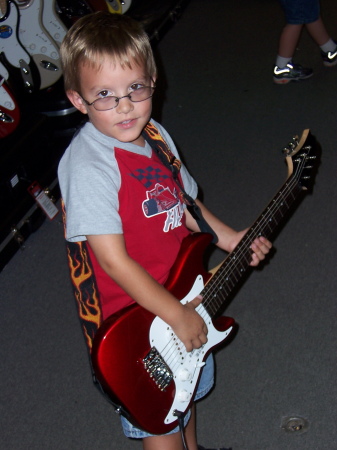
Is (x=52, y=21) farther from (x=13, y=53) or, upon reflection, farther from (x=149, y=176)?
(x=149, y=176)

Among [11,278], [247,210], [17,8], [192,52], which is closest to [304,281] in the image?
[247,210]

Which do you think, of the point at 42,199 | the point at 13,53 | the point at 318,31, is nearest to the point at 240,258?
the point at 42,199

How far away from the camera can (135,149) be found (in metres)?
1.11

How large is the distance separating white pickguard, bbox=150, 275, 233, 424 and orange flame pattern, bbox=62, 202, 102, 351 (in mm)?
119

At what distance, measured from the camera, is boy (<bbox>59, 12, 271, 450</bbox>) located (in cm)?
101

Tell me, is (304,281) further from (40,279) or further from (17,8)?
(17,8)

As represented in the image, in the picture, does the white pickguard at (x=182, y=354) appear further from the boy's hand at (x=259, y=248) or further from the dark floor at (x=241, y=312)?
the dark floor at (x=241, y=312)

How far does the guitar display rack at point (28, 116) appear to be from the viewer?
91.4 inches

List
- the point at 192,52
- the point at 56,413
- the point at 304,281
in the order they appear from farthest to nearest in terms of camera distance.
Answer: the point at 192,52
the point at 304,281
the point at 56,413

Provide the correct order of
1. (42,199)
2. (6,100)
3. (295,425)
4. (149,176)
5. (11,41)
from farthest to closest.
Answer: (11,41)
(42,199)
(6,100)
(295,425)
(149,176)

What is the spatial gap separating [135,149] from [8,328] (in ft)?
3.87

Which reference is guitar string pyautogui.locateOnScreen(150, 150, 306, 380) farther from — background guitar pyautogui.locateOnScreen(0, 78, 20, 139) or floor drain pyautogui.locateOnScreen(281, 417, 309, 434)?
background guitar pyautogui.locateOnScreen(0, 78, 20, 139)

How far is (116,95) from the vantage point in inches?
40.5

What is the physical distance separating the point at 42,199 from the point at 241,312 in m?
0.98
